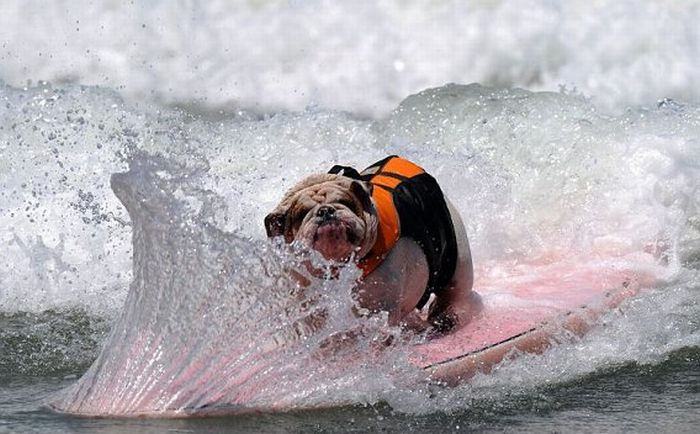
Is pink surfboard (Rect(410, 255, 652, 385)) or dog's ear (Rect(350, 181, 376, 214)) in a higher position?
dog's ear (Rect(350, 181, 376, 214))

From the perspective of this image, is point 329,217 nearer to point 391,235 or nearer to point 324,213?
point 324,213

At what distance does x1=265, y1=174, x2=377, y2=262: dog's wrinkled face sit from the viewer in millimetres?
3994

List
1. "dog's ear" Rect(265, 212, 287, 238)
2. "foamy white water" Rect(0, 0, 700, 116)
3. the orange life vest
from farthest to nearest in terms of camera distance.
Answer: "foamy white water" Rect(0, 0, 700, 116)
the orange life vest
"dog's ear" Rect(265, 212, 287, 238)

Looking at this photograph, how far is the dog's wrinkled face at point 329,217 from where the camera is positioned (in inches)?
157

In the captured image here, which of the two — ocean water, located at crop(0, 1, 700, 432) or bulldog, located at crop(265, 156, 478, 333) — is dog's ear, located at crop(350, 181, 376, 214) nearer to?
bulldog, located at crop(265, 156, 478, 333)

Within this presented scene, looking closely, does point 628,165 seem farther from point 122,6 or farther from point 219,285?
point 122,6

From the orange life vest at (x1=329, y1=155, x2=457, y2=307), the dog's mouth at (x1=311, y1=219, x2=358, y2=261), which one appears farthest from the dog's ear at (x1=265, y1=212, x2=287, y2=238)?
the orange life vest at (x1=329, y1=155, x2=457, y2=307)

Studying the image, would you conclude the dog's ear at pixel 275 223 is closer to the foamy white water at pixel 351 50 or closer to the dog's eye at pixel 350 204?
the dog's eye at pixel 350 204

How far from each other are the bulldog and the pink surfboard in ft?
0.43

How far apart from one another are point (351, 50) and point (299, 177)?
8.84 feet

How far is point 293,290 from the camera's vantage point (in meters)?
4.15

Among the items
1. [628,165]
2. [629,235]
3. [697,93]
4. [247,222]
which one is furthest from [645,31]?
[247,222]

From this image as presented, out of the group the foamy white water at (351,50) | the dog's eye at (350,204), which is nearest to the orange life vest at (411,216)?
the dog's eye at (350,204)

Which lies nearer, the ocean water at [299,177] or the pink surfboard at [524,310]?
the ocean water at [299,177]
